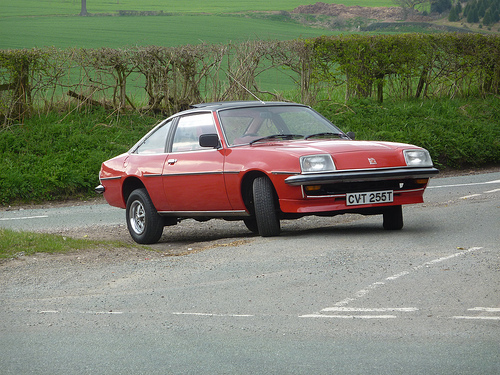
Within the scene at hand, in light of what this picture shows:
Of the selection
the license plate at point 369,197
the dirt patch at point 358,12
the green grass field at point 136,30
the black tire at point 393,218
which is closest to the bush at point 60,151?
the black tire at point 393,218

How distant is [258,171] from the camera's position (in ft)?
27.6

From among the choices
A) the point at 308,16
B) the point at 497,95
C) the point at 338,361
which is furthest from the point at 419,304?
the point at 308,16

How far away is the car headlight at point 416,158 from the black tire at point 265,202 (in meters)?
1.61

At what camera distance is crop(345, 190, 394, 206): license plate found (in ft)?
26.9

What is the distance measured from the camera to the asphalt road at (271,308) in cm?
461

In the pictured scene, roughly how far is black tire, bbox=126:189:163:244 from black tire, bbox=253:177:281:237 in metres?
1.87

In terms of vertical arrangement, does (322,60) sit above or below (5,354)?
above

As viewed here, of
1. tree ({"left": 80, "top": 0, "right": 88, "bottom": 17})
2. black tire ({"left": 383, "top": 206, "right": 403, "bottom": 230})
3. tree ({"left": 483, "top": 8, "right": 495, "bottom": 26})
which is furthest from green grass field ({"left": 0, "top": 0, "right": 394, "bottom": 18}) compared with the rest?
black tire ({"left": 383, "top": 206, "right": 403, "bottom": 230})

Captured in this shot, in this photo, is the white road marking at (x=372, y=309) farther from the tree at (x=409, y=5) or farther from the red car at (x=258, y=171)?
the tree at (x=409, y=5)

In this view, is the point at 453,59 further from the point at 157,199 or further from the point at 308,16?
the point at 308,16

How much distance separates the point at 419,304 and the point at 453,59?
55.6ft

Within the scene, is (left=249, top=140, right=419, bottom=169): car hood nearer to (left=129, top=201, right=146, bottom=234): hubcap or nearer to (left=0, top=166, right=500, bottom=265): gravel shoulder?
(left=0, top=166, right=500, bottom=265): gravel shoulder

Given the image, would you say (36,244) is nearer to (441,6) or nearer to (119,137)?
(119,137)

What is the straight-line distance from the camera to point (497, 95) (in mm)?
22266
